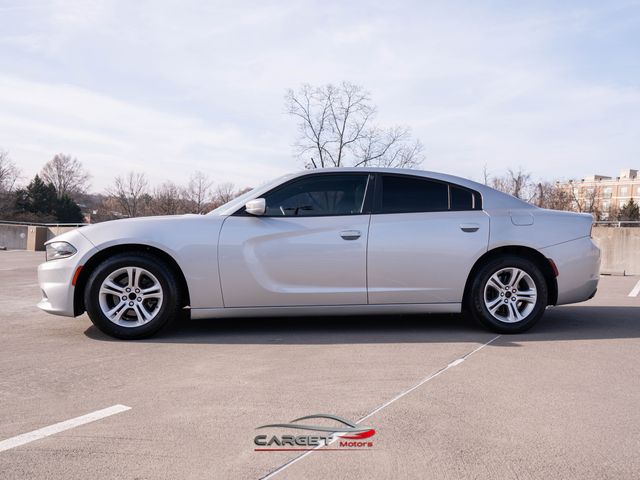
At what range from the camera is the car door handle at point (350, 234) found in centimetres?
469

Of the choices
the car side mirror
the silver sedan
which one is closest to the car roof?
the silver sedan

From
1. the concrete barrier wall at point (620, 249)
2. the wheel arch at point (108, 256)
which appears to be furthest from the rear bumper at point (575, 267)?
the concrete barrier wall at point (620, 249)

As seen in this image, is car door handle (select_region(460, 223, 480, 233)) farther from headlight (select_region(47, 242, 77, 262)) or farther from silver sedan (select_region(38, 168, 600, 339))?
headlight (select_region(47, 242, 77, 262))

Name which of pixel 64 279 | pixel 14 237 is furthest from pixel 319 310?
pixel 14 237

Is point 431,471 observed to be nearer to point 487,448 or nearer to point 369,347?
point 487,448

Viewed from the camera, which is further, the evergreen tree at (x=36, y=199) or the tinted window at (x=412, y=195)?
the evergreen tree at (x=36, y=199)

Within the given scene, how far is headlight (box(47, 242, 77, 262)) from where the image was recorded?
4.58 m

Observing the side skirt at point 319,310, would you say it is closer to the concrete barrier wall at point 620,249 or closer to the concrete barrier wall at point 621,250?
the concrete barrier wall at point 621,250

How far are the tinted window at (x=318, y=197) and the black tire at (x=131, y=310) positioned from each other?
1.05 m

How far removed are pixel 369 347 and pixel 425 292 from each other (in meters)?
0.84

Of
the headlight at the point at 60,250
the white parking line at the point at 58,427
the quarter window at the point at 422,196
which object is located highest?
the quarter window at the point at 422,196

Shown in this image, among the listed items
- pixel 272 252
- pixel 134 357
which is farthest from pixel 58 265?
pixel 272 252

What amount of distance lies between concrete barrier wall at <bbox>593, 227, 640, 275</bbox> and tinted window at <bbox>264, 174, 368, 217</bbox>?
10846 mm

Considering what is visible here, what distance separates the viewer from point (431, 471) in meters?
2.18
